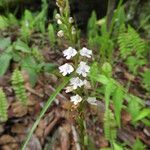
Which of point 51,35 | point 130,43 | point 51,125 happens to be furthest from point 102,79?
point 51,35

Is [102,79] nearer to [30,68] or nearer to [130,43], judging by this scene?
[30,68]

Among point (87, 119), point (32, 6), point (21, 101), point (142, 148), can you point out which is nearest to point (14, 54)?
point (21, 101)

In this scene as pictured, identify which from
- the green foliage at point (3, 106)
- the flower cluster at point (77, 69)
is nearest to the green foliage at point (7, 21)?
the green foliage at point (3, 106)

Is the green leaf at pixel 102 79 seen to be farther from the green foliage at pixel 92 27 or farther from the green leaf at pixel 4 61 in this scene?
the green foliage at pixel 92 27

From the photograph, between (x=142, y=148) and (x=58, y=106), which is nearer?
(x=142, y=148)

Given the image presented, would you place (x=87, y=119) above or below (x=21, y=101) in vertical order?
below

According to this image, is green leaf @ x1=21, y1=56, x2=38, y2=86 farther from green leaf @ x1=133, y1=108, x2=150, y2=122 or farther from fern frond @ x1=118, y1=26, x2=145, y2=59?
fern frond @ x1=118, y1=26, x2=145, y2=59

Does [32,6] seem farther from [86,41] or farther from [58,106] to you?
[58,106]
